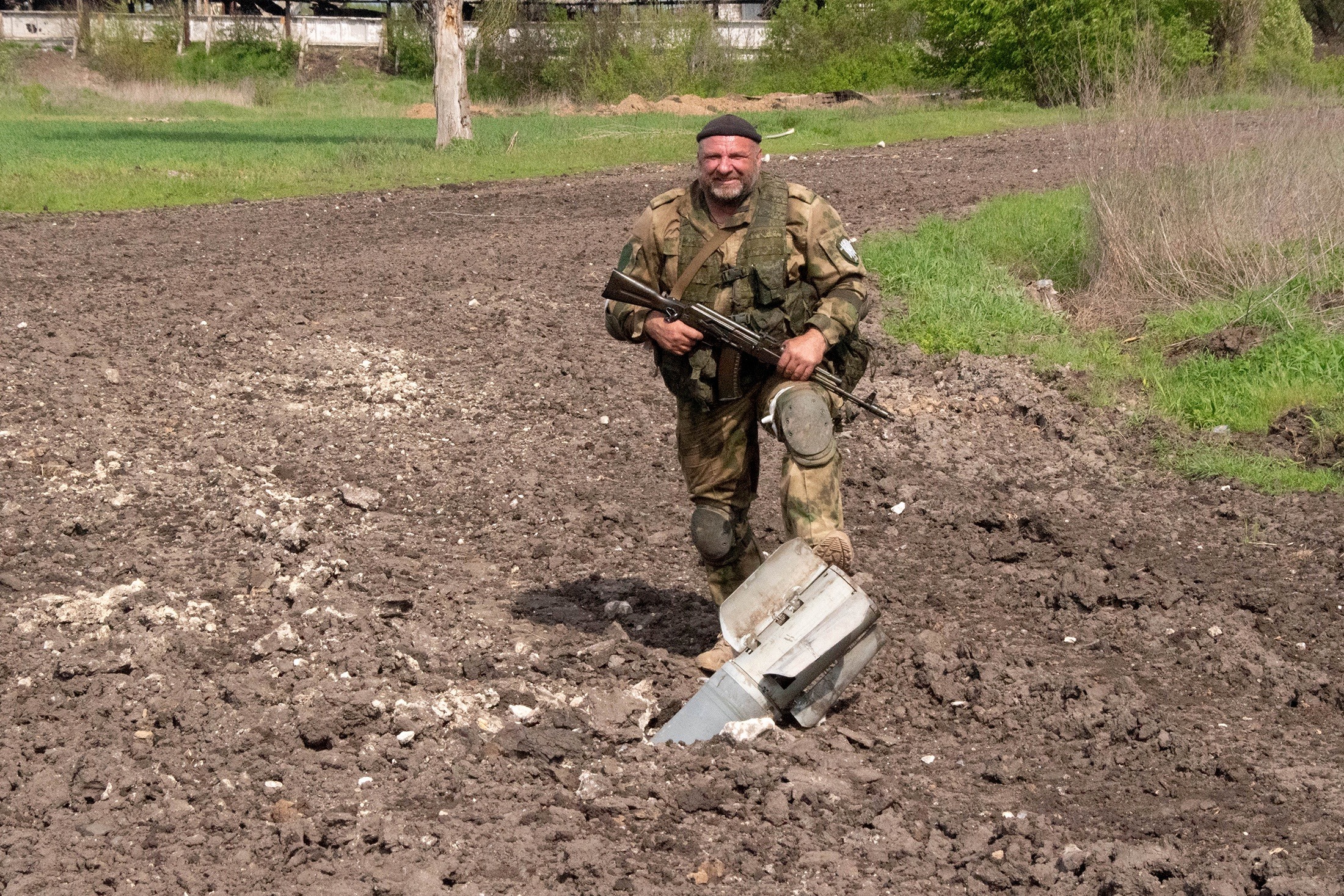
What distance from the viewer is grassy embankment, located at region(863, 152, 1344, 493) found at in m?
7.70

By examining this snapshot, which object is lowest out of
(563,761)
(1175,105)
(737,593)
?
(563,761)

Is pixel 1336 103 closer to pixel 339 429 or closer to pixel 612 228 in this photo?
pixel 612 228

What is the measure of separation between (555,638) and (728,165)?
189cm

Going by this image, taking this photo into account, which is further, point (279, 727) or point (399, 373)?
point (399, 373)

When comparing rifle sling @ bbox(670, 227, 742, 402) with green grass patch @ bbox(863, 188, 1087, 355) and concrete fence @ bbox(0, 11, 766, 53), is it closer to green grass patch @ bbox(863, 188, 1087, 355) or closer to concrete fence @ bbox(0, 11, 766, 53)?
green grass patch @ bbox(863, 188, 1087, 355)

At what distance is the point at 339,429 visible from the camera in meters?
7.94

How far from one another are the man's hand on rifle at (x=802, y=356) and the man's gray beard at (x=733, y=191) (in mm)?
506

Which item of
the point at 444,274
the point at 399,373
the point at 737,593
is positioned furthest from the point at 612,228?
the point at 737,593

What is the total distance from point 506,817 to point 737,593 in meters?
1.02

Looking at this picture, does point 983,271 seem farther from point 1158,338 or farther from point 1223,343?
point 1223,343

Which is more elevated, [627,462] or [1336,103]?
[1336,103]

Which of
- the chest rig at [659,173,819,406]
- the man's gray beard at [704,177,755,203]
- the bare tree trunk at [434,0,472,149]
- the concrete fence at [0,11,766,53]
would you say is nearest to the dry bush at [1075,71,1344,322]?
the chest rig at [659,173,819,406]

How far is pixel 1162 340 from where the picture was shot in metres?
9.17

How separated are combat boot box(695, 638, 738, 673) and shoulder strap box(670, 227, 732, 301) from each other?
1.22 metres
